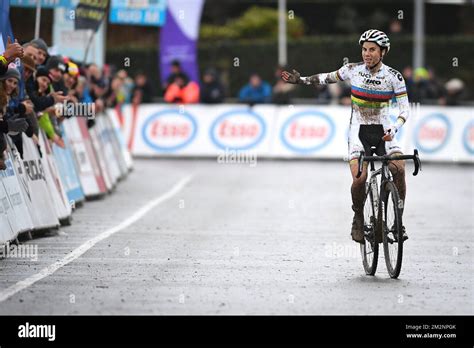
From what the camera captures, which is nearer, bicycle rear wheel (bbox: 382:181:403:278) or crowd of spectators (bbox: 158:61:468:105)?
bicycle rear wheel (bbox: 382:181:403:278)

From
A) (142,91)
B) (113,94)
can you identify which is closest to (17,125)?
(113,94)

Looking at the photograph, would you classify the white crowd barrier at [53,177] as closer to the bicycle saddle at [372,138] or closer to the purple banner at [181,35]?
the bicycle saddle at [372,138]

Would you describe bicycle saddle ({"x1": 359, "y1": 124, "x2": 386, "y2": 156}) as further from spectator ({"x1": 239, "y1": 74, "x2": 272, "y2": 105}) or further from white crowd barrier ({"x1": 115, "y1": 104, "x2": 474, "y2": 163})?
spectator ({"x1": 239, "y1": 74, "x2": 272, "y2": 105})

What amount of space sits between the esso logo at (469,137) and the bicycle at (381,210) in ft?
65.2

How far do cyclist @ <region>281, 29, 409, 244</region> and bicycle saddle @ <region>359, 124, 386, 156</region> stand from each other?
0.12ft

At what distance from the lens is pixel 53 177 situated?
15.6 metres

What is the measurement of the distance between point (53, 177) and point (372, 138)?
17.2 ft

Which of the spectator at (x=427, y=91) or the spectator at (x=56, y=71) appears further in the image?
the spectator at (x=427, y=91)

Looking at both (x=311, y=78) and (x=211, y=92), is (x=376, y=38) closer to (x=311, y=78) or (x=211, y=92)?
(x=311, y=78)

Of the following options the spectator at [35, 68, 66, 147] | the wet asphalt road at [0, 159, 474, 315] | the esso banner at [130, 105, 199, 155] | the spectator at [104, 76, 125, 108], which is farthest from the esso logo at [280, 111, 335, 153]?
the spectator at [35, 68, 66, 147]

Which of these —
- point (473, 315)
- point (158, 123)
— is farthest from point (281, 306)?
point (158, 123)

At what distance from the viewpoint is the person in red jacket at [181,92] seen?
32781 millimetres

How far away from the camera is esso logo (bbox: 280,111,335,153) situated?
3145 centimetres

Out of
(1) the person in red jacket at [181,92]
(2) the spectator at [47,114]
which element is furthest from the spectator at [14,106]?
(1) the person in red jacket at [181,92]
